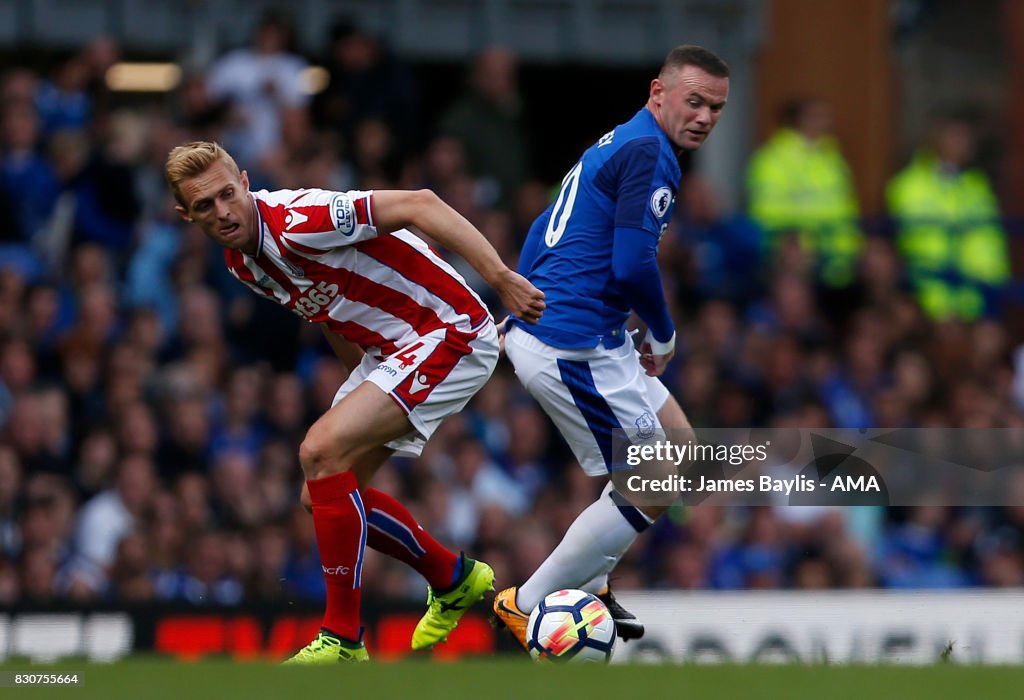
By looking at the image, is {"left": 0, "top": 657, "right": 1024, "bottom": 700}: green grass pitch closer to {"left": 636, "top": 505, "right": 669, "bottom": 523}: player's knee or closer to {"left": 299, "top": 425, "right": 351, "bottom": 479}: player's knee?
{"left": 299, "top": 425, "right": 351, "bottom": 479}: player's knee

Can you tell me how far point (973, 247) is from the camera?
42.7 feet

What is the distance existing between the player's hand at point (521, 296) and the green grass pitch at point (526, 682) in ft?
4.06

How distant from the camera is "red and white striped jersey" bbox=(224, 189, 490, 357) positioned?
21.3 feet

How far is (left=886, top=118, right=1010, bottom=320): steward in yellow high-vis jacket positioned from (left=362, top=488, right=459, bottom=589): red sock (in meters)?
6.31

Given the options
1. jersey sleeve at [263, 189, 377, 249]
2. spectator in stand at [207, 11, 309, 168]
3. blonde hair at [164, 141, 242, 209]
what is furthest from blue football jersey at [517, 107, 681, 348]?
spectator in stand at [207, 11, 309, 168]

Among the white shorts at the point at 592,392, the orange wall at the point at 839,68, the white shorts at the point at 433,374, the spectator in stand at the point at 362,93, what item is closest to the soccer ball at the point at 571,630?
the white shorts at the point at 592,392

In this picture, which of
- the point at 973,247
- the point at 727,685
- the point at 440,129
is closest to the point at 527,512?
the point at 440,129

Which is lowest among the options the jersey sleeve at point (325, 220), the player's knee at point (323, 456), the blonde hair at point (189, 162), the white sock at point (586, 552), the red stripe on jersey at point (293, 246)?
the white sock at point (586, 552)

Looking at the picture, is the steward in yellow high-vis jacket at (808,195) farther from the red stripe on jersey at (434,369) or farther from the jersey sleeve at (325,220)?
the jersey sleeve at (325,220)

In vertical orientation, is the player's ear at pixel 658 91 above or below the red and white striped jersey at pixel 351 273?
above

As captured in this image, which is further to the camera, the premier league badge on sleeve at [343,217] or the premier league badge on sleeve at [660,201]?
the premier league badge on sleeve at [660,201]

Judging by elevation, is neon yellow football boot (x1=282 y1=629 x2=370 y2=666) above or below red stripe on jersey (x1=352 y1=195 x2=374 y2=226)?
below

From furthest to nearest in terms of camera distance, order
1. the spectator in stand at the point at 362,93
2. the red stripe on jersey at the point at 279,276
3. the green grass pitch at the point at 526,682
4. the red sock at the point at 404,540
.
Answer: the spectator in stand at the point at 362,93, the red sock at the point at 404,540, the red stripe on jersey at the point at 279,276, the green grass pitch at the point at 526,682

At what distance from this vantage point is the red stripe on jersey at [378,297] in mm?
6652
